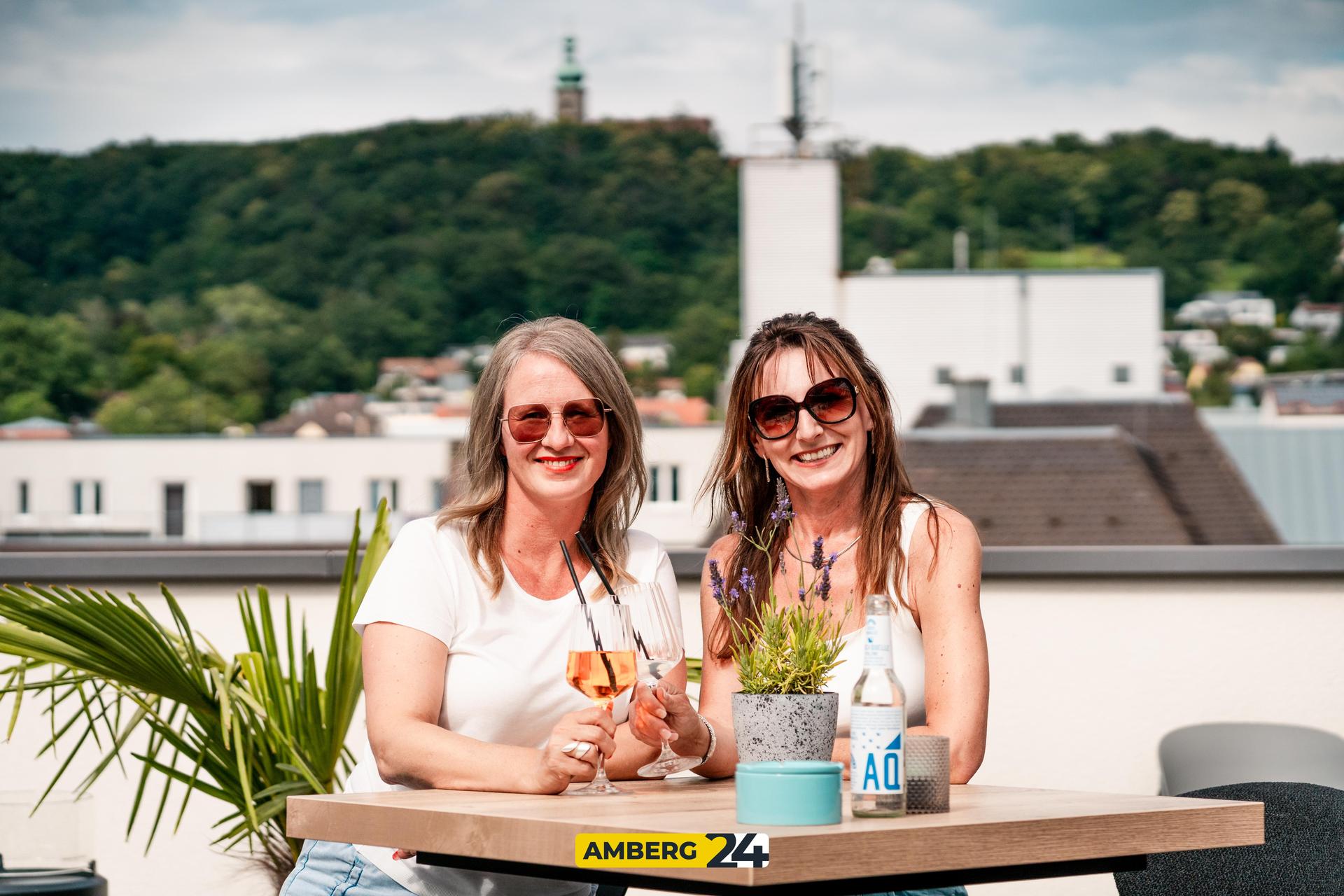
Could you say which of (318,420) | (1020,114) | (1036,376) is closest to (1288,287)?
(1020,114)

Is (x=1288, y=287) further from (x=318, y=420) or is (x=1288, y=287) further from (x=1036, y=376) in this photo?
(x=1036, y=376)

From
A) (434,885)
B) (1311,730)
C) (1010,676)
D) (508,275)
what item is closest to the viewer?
(434,885)

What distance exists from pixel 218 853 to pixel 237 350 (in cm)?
409

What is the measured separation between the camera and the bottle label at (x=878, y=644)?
1574 millimetres

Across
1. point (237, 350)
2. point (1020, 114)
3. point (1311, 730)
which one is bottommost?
point (1311, 730)

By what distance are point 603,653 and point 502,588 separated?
1.90 feet

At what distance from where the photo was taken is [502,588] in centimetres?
221

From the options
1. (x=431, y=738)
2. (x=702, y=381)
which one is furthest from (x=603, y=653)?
(x=702, y=381)

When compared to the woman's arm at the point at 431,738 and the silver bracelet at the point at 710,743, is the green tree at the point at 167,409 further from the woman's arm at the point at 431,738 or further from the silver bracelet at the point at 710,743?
the silver bracelet at the point at 710,743

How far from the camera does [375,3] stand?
984 cm

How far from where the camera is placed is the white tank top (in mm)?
2193

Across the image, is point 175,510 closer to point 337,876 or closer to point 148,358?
point 148,358

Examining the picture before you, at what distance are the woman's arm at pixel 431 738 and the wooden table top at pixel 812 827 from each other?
0.04 m

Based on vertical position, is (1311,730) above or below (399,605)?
below
